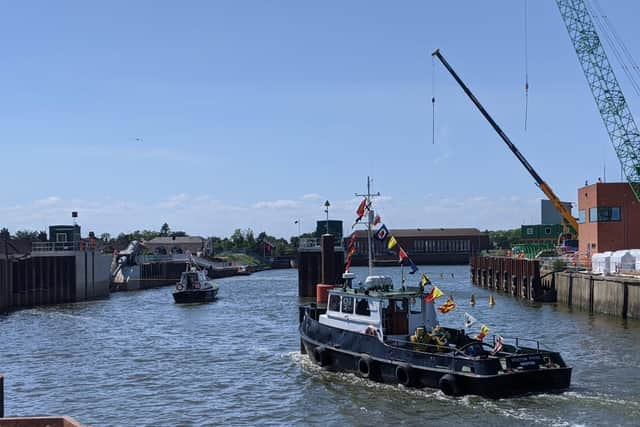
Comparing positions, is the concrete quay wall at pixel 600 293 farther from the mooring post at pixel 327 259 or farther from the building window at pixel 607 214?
the mooring post at pixel 327 259

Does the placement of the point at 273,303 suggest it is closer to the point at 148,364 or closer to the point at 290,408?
the point at 148,364

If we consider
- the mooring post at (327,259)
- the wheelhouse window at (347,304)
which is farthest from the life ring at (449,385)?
the mooring post at (327,259)

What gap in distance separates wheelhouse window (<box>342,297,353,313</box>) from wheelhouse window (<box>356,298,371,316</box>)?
1.35 ft

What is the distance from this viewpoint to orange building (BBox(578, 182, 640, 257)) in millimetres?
63031

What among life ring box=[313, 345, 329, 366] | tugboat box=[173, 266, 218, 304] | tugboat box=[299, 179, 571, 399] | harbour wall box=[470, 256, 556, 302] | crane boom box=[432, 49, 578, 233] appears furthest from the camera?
crane boom box=[432, 49, 578, 233]

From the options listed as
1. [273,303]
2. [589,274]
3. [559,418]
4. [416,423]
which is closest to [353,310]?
[416,423]

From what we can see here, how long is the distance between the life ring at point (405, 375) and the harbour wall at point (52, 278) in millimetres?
39261

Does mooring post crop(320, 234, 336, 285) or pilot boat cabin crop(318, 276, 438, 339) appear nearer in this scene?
pilot boat cabin crop(318, 276, 438, 339)

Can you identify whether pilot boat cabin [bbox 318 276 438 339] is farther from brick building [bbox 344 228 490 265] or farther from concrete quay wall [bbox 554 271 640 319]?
brick building [bbox 344 228 490 265]

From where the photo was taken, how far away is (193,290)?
65.4 metres

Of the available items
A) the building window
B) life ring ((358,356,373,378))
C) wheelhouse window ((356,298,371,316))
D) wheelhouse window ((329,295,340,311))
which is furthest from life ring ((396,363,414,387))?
the building window

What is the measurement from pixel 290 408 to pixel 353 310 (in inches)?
220

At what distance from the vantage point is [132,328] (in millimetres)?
47312

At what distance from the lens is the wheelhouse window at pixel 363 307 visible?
29.3 meters
